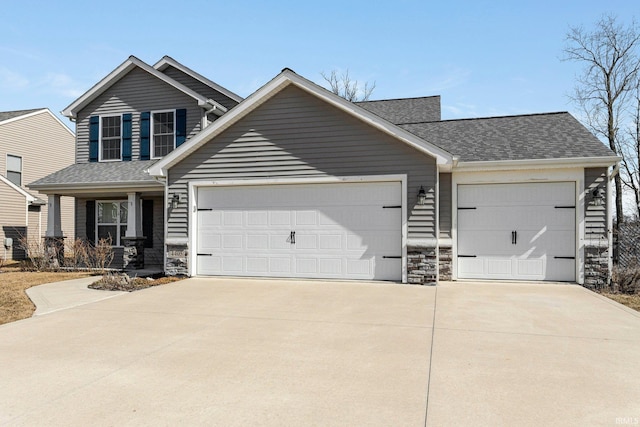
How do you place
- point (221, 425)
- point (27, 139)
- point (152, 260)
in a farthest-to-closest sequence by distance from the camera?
point (27, 139) < point (152, 260) < point (221, 425)

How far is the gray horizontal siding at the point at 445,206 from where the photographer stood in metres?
10.3

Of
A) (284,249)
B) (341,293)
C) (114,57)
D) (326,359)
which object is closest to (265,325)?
(326,359)

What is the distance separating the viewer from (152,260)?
14.0m

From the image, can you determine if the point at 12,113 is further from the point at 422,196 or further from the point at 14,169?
the point at 422,196

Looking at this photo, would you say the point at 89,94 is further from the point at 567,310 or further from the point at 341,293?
the point at 567,310

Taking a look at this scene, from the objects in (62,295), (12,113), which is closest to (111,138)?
(62,295)

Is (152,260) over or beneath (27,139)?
beneath

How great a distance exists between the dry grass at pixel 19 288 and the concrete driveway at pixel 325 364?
0.72 m

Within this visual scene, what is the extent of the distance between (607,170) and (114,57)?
15694 millimetres

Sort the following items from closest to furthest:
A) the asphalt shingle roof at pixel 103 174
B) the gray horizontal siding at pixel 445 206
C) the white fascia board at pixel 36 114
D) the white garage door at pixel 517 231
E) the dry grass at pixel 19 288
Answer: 1. the dry grass at pixel 19 288
2. the white garage door at pixel 517 231
3. the gray horizontal siding at pixel 445 206
4. the asphalt shingle roof at pixel 103 174
5. the white fascia board at pixel 36 114

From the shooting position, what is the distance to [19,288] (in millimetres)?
9555

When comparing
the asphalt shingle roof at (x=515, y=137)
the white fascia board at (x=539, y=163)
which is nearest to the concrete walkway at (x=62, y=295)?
the white fascia board at (x=539, y=163)

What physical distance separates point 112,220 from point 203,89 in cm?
569

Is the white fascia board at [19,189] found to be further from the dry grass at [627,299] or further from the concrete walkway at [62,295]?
the dry grass at [627,299]
